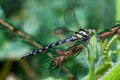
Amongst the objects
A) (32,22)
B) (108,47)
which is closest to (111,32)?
(108,47)

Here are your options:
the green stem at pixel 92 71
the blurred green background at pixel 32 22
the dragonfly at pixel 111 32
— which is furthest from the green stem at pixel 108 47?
the blurred green background at pixel 32 22

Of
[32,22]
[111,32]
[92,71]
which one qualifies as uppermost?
[32,22]

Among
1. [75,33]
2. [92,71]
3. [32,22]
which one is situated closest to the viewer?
[92,71]

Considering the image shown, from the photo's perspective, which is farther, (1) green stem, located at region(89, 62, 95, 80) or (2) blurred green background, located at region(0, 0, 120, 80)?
(2) blurred green background, located at region(0, 0, 120, 80)

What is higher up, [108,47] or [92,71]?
[108,47]

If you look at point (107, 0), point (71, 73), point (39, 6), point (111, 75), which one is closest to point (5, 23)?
point (71, 73)

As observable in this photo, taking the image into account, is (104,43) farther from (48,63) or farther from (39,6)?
(39,6)

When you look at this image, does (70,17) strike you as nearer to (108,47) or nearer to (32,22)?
(108,47)

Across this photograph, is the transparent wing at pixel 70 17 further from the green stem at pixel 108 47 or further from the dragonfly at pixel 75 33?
the green stem at pixel 108 47

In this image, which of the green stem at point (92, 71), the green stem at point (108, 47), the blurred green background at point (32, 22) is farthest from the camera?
the blurred green background at point (32, 22)

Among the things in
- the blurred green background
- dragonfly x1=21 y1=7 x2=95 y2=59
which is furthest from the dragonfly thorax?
the blurred green background

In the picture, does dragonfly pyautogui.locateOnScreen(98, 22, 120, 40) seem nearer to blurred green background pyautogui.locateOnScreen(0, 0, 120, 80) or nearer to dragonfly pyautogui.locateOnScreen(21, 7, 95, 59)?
dragonfly pyautogui.locateOnScreen(21, 7, 95, 59)
